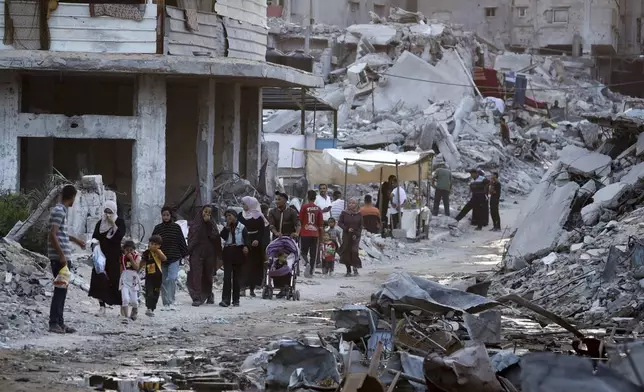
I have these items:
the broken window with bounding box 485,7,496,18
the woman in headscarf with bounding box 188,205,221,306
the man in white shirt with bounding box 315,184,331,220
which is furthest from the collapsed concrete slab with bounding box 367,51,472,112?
the woman in headscarf with bounding box 188,205,221,306

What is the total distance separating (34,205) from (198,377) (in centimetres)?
1094

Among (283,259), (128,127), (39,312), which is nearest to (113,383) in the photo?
(39,312)

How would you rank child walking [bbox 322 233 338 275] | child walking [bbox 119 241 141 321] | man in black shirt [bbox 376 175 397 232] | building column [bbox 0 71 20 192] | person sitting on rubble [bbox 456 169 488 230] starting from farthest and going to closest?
1. person sitting on rubble [bbox 456 169 488 230]
2. man in black shirt [bbox 376 175 397 232]
3. building column [bbox 0 71 20 192]
4. child walking [bbox 322 233 338 275]
5. child walking [bbox 119 241 141 321]

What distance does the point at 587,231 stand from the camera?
61.0 feet

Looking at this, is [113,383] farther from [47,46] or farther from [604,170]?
[47,46]

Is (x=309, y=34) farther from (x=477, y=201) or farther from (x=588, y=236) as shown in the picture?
(x=588, y=236)

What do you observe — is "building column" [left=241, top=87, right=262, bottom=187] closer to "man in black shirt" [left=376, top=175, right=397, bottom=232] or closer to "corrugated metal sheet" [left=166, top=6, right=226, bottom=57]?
"man in black shirt" [left=376, top=175, right=397, bottom=232]

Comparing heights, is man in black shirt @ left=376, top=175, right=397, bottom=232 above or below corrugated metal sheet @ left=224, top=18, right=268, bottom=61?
below

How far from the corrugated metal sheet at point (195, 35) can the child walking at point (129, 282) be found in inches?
392

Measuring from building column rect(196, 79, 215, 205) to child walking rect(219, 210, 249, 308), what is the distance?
8877 millimetres

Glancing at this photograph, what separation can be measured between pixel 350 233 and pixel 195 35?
555 cm

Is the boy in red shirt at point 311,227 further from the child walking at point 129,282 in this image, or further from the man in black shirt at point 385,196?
the man in black shirt at point 385,196

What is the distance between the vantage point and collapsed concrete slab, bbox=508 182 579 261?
19.4m

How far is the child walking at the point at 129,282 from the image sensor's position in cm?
1414
